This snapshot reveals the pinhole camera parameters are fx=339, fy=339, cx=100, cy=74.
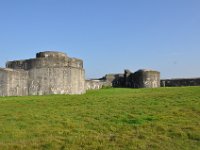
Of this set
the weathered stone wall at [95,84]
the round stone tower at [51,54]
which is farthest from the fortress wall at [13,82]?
the weathered stone wall at [95,84]

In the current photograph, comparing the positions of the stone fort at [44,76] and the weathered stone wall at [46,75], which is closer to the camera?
the stone fort at [44,76]

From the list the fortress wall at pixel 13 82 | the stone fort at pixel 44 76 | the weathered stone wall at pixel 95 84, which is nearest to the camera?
the fortress wall at pixel 13 82

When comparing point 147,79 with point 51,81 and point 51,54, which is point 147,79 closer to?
point 51,54

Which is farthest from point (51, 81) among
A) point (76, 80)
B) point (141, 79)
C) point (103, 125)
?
point (141, 79)

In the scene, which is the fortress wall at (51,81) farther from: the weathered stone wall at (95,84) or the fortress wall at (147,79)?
the fortress wall at (147,79)

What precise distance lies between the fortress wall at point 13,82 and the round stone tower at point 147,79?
13.0 meters

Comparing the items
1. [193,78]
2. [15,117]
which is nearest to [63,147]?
[15,117]

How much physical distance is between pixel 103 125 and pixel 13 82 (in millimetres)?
10309

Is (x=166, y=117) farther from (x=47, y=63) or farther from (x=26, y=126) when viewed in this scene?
(x=47, y=63)

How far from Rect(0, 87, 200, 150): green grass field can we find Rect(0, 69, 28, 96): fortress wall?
4.94m

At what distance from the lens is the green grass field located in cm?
799

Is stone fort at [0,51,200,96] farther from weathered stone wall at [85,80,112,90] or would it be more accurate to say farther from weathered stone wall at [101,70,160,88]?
weathered stone wall at [101,70,160,88]

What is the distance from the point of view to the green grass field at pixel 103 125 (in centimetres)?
799

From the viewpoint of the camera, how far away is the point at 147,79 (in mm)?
30047
